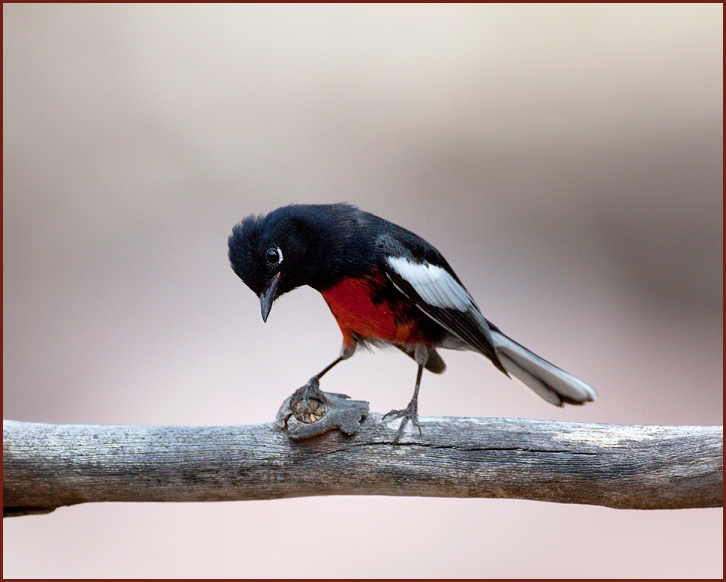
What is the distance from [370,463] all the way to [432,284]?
0.74 metres

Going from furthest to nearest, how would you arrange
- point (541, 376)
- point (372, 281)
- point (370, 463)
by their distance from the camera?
point (541, 376) → point (372, 281) → point (370, 463)

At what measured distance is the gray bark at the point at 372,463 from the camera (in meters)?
2.32

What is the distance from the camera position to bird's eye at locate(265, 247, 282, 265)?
264 centimetres

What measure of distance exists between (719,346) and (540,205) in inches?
73.5

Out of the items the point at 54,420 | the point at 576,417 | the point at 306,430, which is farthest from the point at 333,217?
the point at 54,420

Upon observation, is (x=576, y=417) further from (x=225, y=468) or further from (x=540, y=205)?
(x=225, y=468)

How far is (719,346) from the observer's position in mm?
6309

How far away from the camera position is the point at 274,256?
2652mm

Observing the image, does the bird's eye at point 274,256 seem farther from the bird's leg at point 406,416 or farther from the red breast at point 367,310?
the bird's leg at point 406,416

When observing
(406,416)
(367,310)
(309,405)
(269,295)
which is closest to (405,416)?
(406,416)

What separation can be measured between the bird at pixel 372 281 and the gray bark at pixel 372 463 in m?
0.19

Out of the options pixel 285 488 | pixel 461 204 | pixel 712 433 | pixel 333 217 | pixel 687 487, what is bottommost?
pixel 285 488

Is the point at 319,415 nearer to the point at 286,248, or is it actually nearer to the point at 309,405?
the point at 309,405

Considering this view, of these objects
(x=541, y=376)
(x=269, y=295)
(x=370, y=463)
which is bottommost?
(x=370, y=463)
